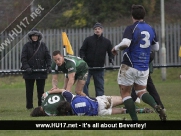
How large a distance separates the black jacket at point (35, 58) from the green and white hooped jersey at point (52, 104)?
2570 millimetres

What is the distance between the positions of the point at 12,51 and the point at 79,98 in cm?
1758

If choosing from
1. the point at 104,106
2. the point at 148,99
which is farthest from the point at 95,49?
the point at 148,99

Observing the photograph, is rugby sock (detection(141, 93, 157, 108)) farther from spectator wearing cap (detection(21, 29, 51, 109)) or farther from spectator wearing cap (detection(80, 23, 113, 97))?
spectator wearing cap (detection(80, 23, 113, 97))

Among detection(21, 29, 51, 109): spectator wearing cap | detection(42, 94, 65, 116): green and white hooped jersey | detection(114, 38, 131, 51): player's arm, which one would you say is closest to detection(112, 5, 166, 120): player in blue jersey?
detection(114, 38, 131, 51): player's arm

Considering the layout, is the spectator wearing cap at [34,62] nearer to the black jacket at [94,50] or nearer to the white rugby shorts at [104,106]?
the black jacket at [94,50]

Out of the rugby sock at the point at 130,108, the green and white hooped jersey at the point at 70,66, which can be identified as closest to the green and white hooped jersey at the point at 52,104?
the green and white hooped jersey at the point at 70,66

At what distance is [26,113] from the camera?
14.2 m

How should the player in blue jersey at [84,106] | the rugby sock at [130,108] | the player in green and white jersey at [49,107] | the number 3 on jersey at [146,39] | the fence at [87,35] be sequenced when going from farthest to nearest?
the fence at [87,35] → the player in green and white jersey at [49,107] → the player in blue jersey at [84,106] → the number 3 on jersey at [146,39] → the rugby sock at [130,108]

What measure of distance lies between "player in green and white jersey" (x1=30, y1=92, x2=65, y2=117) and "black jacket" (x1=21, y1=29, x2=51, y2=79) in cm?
257

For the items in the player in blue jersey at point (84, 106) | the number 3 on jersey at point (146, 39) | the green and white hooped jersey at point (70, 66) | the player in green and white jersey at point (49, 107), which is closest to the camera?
the number 3 on jersey at point (146, 39)

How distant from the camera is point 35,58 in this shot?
1562cm

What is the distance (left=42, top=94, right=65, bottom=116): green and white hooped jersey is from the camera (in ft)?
41.8

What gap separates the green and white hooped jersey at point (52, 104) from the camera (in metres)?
12.8

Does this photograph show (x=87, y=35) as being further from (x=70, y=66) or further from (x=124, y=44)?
(x=124, y=44)
